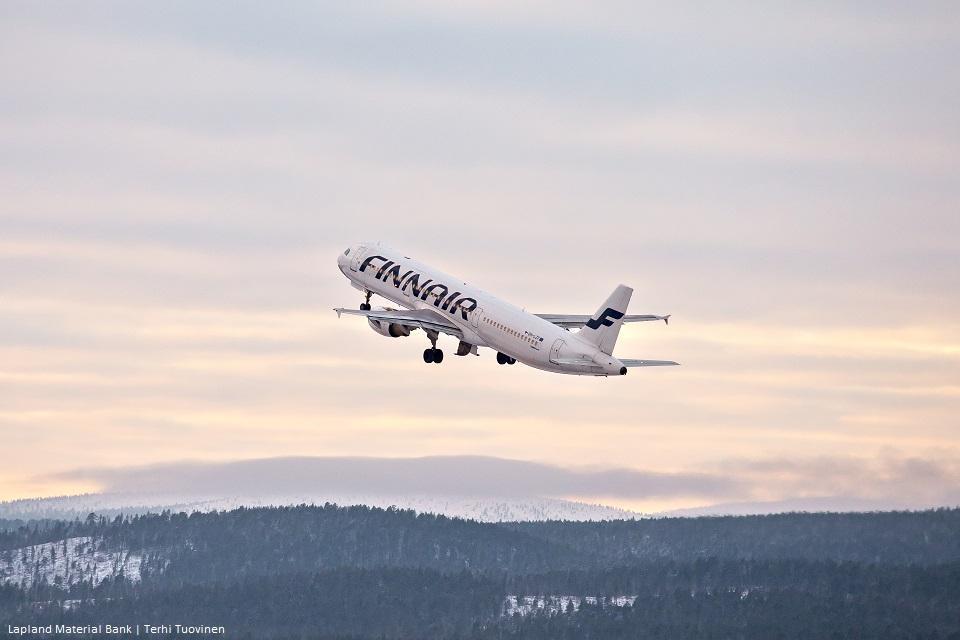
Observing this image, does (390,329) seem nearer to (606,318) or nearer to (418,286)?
(418,286)

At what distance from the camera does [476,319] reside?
140625 millimetres

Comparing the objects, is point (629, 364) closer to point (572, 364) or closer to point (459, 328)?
point (572, 364)

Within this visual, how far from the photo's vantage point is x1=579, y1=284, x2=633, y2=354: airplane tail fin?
13375 cm

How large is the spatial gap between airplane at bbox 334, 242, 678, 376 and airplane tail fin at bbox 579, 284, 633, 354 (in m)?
0.08

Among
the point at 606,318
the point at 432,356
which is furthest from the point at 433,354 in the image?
the point at 606,318

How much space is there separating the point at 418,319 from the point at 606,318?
18.4 meters

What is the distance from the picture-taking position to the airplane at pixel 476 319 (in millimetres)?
134000

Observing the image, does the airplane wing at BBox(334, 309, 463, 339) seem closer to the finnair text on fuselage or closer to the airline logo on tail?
the finnair text on fuselage

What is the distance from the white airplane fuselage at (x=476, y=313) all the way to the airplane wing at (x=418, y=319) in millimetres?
561

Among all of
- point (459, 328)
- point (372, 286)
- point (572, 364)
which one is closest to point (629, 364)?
point (572, 364)

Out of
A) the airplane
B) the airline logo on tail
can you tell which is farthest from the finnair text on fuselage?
the airline logo on tail

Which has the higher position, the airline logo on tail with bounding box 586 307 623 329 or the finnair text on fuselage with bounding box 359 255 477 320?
the finnair text on fuselage with bounding box 359 255 477 320

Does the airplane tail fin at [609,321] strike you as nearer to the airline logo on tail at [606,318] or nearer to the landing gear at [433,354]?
the airline logo on tail at [606,318]

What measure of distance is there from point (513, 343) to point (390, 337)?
513 inches
